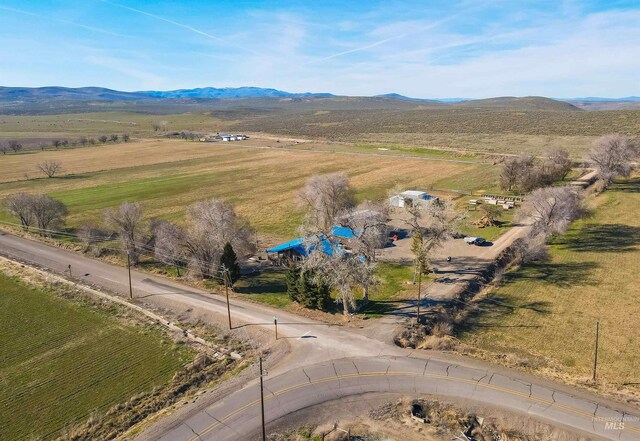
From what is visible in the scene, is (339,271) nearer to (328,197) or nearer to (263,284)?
(263,284)

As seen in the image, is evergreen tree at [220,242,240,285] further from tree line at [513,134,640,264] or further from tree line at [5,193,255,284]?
tree line at [513,134,640,264]

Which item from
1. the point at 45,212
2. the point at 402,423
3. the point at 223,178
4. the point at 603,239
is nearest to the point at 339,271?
the point at 402,423

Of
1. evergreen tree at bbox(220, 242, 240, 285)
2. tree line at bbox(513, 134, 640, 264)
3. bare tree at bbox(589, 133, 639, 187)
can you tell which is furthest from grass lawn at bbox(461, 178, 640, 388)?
bare tree at bbox(589, 133, 639, 187)

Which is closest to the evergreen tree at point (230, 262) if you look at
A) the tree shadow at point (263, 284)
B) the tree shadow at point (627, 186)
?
the tree shadow at point (263, 284)

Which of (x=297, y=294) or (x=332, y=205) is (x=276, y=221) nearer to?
(x=332, y=205)

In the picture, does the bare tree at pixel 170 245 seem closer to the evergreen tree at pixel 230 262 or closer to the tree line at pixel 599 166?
the evergreen tree at pixel 230 262

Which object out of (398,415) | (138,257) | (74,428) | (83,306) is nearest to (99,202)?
(138,257)
